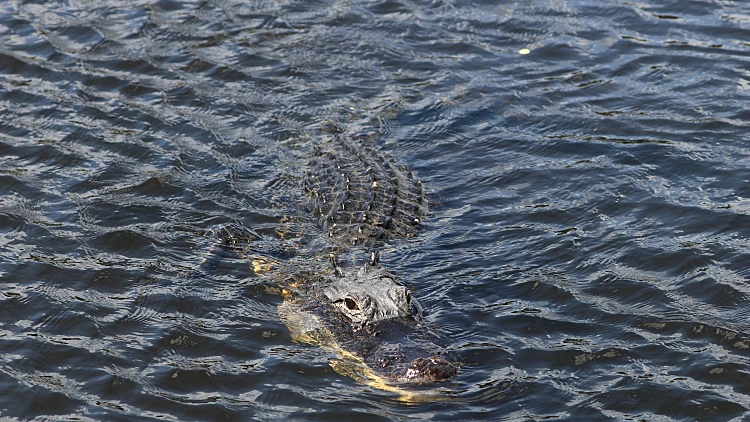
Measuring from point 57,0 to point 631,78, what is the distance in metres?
7.68

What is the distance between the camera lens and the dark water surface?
19.5 feet

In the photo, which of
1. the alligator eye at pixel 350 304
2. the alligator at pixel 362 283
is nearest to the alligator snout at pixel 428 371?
the alligator at pixel 362 283

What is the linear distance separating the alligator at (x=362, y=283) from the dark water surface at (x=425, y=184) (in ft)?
0.48

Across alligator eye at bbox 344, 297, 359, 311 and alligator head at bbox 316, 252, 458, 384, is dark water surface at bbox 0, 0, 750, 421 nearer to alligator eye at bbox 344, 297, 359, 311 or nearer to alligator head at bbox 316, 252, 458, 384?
alligator head at bbox 316, 252, 458, 384

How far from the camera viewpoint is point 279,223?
8.23m

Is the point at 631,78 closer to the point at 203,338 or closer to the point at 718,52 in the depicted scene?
the point at 718,52

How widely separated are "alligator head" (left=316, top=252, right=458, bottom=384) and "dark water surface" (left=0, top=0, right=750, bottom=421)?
0.16 m

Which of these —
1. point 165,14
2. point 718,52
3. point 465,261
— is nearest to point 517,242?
point 465,261

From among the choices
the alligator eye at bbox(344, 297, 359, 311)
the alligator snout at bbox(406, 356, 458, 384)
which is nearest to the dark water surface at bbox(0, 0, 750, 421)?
the alligator snout at bbox(406, 356, 458, 384)

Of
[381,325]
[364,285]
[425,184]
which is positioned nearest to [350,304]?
[364,285]

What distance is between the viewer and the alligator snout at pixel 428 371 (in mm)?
5566

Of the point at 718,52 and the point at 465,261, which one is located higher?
the point at 718,52

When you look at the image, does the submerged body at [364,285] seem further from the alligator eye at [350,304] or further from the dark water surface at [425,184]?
the dark water surface at [425,184]

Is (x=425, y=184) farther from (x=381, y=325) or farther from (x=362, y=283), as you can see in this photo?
(x=381, y=325)
